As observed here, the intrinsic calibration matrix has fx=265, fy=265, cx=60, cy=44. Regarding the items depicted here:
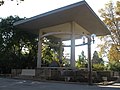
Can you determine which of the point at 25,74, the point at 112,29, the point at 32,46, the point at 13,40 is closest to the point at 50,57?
the point at 32,46

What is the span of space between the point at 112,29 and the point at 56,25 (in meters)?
11.6

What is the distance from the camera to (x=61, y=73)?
27.5m

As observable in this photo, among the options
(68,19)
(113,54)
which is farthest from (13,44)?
(113,54)

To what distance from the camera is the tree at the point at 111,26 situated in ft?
139

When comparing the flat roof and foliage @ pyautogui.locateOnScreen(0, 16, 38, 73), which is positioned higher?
the flat roof

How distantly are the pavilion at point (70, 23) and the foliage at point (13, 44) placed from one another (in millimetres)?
1913

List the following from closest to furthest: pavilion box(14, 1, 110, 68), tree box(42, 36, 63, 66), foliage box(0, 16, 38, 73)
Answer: pavilion box(14, 1, 110, 68)
foliage box(0, 16, 38, 73)
tree box(42, 36, 63, 66)

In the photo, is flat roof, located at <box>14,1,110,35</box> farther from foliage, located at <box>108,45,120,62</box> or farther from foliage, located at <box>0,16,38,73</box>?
foliage, located at <box>108,45,120,62</box>

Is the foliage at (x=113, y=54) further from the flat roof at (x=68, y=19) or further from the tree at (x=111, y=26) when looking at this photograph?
the flat roof at (x=68, y=19)

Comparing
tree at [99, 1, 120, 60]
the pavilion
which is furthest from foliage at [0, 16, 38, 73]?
tree at [99, 1, 120, 60]

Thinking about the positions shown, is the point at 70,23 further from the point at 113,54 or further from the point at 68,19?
the point at 113,54

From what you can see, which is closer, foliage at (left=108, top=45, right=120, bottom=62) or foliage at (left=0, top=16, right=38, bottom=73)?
foliage at (left=0, top=16, right=38, bottom=73)

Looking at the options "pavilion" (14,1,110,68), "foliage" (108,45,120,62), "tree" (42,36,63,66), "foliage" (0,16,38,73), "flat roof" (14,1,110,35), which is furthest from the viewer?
"foliage" (108,45,120,62)

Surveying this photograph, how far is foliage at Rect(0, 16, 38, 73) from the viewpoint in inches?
1512
